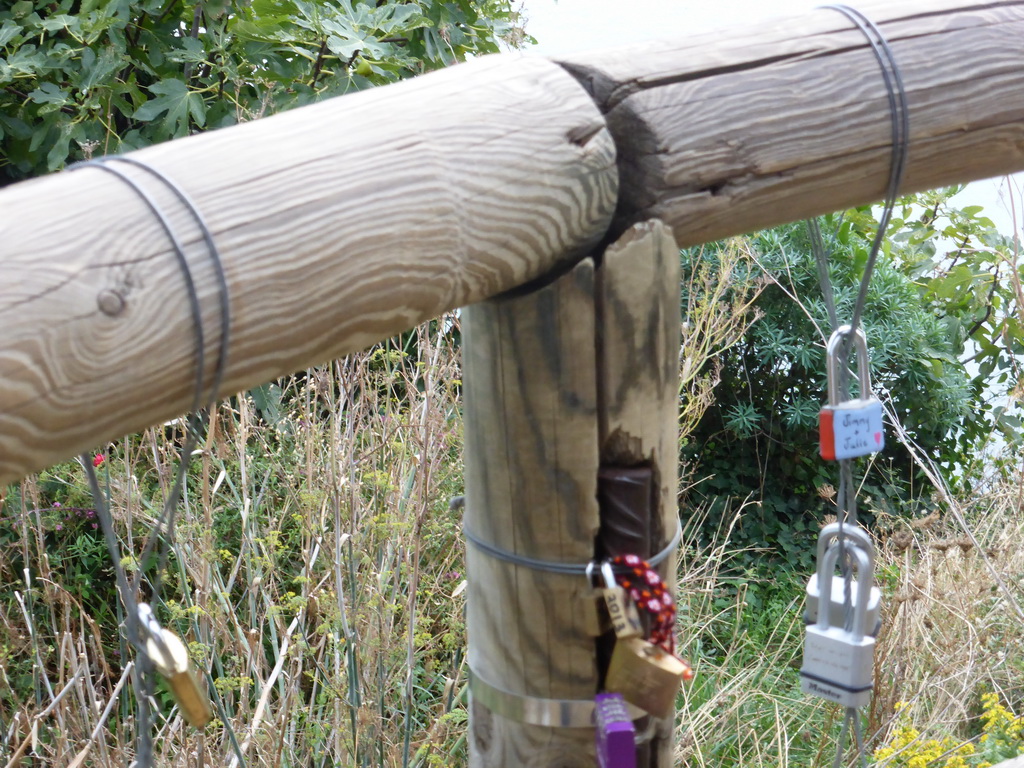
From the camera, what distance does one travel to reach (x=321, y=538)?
8.59ft

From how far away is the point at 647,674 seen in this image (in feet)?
3.90

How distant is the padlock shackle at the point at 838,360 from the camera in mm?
1426

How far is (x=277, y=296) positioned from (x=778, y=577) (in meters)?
3.87

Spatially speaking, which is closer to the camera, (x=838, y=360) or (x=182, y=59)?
(x=838, y=360)

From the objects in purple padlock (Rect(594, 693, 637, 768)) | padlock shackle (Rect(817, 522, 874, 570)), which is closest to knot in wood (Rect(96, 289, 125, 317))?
purple padlock (Rect(594, 693, 637, 768))

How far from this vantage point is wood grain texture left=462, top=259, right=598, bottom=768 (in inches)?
46.2

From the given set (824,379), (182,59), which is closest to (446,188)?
(182,59)

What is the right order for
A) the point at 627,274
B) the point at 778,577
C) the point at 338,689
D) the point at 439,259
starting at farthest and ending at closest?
the point at 778,577
the point at 338,689
the point at 627,274
the point at 439,259

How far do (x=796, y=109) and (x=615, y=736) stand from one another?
74 cm

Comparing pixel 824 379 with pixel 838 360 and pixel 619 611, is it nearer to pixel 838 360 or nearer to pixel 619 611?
pixel 838 360

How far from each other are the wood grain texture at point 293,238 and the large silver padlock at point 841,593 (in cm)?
64

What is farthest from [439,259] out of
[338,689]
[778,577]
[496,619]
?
[778,577]

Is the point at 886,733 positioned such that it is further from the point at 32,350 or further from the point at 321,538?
the point at 32,350

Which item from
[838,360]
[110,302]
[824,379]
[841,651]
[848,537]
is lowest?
[824,379]
